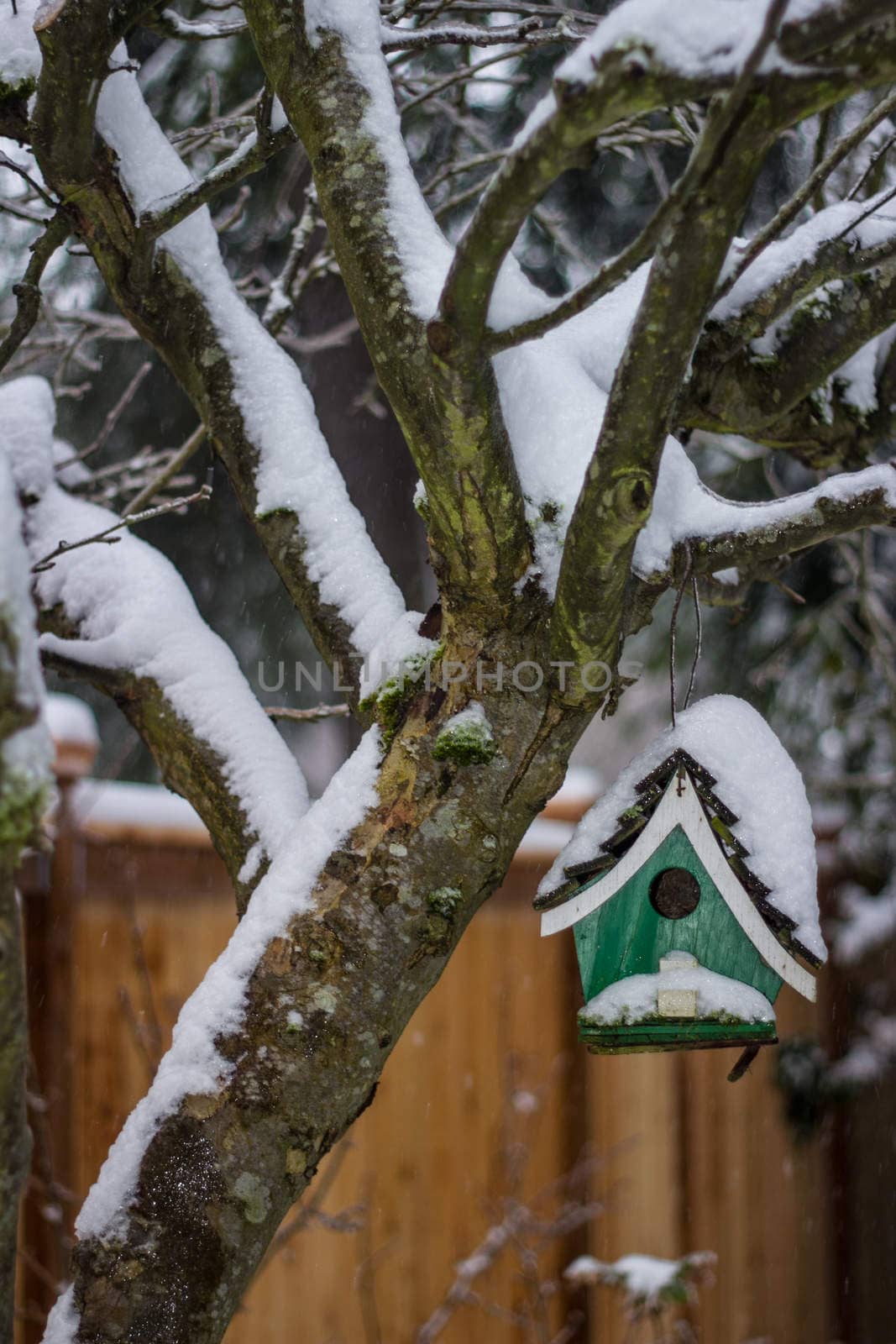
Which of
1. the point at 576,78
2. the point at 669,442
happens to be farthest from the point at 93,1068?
the point at 576,78

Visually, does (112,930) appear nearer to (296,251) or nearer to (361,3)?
(296,251)

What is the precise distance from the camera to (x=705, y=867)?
4.83 ft

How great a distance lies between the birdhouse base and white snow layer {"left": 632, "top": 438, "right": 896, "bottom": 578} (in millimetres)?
585

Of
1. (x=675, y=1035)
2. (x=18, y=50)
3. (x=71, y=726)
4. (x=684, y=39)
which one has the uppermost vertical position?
(x=18, y=50)

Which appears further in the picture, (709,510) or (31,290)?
(31,290)

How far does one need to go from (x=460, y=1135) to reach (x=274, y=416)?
2.59 m

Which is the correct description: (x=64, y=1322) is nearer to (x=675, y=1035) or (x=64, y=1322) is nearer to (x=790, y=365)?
(x=675, y=1035)

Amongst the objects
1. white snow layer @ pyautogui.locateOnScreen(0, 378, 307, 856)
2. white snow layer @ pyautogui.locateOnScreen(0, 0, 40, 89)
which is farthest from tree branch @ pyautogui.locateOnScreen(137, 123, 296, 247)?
white snow layer @ pyautogui.locateOnScreen(0, 378, 307, 856)

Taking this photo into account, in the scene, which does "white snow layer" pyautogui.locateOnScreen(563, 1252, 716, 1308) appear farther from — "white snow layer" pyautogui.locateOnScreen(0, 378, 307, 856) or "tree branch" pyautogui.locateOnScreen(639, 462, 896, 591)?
"tree branch" pyautogui.locateOnScreen(639, 462, 896, 591)

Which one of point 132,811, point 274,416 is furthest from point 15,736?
point 132,811

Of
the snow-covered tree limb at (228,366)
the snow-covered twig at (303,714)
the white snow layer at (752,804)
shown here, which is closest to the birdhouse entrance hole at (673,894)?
the white snow layer at (752,804)

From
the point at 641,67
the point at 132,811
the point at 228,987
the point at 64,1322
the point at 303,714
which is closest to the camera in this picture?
the point at 641,67

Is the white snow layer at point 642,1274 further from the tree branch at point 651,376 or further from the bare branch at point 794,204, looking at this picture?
the bare branch at point 794,204

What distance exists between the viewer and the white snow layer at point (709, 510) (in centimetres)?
141
